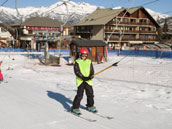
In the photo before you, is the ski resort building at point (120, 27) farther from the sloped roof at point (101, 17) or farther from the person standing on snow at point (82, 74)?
the person standing on snow at point (82, 74)

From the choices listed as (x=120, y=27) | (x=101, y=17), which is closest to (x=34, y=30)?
(x=101, y=17)

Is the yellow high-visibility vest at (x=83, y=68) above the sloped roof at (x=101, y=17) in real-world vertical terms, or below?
below

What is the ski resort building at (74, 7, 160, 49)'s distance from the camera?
65.9m

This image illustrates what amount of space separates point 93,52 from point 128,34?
1748 inches

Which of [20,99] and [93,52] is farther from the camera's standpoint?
[93,52]

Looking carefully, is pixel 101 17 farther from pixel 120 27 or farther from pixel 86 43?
pixel 86 43

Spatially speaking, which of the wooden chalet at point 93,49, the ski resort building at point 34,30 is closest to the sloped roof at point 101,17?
the ski resort building at point 34,30

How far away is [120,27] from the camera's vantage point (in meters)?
68.6

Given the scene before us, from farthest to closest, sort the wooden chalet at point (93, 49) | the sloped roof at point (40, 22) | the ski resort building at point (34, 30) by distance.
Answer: the sloped roof at point (40, 22)
the ski resort building at point (34, 30)
the wooden chalet at point (93, 49)

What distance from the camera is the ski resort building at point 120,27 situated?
216 feet

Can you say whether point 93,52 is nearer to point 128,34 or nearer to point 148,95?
point 148,95

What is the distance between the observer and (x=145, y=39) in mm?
72625

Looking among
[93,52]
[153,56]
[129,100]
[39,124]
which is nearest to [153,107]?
[129,100]

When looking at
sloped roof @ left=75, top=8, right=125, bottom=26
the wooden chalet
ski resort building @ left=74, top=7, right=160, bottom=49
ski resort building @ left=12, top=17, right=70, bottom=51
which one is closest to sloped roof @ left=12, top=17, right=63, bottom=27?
ski resort building @ left=12, top=17, right=70, bottom=51
